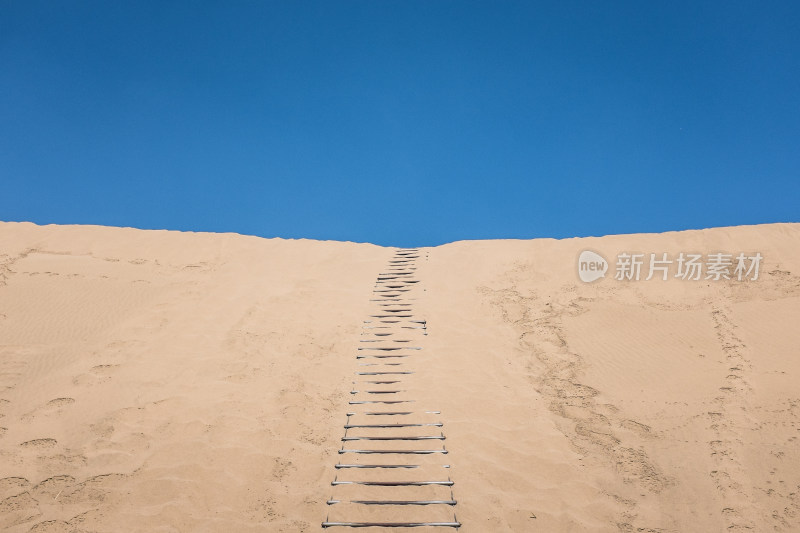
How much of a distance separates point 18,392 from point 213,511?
12.8 feet

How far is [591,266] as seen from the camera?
10.6 meters

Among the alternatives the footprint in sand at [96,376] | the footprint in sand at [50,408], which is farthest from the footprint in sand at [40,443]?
the footprint in sand at [96,376]

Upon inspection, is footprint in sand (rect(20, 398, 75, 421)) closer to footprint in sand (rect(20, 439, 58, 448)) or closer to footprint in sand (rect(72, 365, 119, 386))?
footprint in sand (rect(72, 365, 119, 386))

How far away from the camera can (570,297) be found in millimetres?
9406

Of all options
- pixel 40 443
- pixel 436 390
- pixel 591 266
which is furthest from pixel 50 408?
pixel 591 266

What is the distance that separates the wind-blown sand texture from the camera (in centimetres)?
466

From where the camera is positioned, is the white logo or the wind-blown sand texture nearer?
the wind-blown sand texture

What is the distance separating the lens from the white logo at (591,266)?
10172 millimetres

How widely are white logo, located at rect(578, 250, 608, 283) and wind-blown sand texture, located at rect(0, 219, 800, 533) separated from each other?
228 mm

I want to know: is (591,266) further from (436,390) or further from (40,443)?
(40,443)

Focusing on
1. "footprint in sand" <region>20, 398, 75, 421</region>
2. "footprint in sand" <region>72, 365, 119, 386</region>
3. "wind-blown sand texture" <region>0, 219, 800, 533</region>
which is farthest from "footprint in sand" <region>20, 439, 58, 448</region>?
"footprint in sand" <region>72, 365, 119, 386</region>

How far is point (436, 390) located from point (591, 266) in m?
5.78

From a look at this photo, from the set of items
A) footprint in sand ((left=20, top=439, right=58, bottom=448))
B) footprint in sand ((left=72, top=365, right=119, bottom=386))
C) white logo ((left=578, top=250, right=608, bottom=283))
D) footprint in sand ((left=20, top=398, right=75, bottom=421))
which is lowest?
footprint in sand ((left=20, top=439, right=58, bottom=448))

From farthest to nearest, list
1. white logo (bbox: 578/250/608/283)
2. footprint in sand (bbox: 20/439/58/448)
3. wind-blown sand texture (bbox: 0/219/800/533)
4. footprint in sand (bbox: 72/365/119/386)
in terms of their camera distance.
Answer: white logo (bbox: 578/250/608/283), footprint in sand (bbox: 72/365/119/386), footprint in sand (bbox: 20/439/58/448), wind-blown sand texture (bbox: 0/219/800/533)
